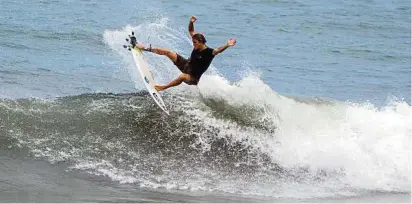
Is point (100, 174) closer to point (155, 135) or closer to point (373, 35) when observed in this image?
point (155, 135)

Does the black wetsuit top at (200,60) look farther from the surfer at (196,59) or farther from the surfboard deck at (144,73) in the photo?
the surfboard deck at (144,73)

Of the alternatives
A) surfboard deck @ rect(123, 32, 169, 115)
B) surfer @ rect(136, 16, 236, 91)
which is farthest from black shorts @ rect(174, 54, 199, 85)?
surfboard deck @ rect(123, 32, 169, 115)

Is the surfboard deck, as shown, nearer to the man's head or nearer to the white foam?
the white foam

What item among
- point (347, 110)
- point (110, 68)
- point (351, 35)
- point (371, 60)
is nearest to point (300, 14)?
point (351, 35)

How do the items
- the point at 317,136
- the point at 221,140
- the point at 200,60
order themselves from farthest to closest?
the point at 317,136, the point at 221,140, the point at 200,60

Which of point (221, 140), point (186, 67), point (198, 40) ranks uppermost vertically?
point (198, 40)

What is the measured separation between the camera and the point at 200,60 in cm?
1210

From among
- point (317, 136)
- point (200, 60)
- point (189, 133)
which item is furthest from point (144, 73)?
point (317, 136)

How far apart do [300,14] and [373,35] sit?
11.6ft

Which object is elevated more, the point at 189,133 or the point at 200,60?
the point at 200,60

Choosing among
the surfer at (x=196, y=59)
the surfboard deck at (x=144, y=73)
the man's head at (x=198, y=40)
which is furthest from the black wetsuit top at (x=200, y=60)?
the surfboard deck at (x=144, y=73)

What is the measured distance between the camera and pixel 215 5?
106ft

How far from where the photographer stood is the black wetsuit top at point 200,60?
12070mm

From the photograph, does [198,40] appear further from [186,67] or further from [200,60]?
[186,67]
